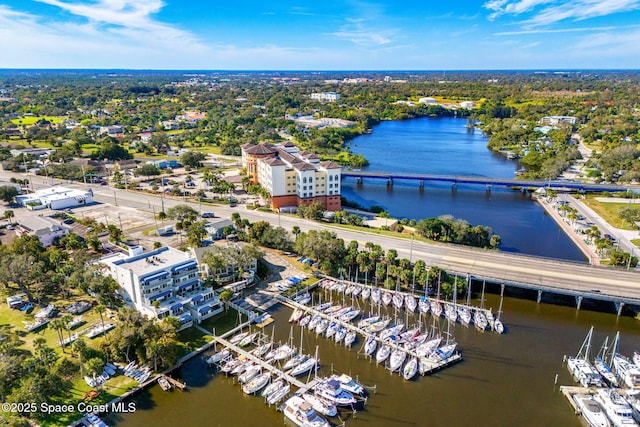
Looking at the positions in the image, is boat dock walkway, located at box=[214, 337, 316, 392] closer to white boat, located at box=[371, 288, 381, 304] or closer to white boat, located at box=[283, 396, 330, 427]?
white boat, located at box=[283, 396, 330, 427]

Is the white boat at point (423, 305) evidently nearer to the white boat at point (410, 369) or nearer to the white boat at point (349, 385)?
the white boat at point (410, 369)

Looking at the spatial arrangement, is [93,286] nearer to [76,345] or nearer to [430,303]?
[76,345]

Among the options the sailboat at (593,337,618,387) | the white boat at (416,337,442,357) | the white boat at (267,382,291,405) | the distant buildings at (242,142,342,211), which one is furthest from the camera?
the distant buildings at (242,142,342,211)

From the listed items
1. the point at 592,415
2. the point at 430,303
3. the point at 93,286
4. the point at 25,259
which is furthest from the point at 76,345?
the point at 592,415

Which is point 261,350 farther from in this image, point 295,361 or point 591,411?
point 591,411

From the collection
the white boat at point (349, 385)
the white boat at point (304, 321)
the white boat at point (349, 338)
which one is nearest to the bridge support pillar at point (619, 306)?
the white boat at point (349, 338)

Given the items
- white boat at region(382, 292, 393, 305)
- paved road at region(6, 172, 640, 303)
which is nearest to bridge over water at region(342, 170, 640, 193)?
paved road at region(6, 172, 640, 303)

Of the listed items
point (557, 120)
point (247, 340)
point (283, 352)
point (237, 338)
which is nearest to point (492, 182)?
point (283, 352)

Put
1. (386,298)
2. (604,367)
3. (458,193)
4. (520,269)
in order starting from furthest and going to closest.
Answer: (458,193), (520,269), (386,298), (604,367)
